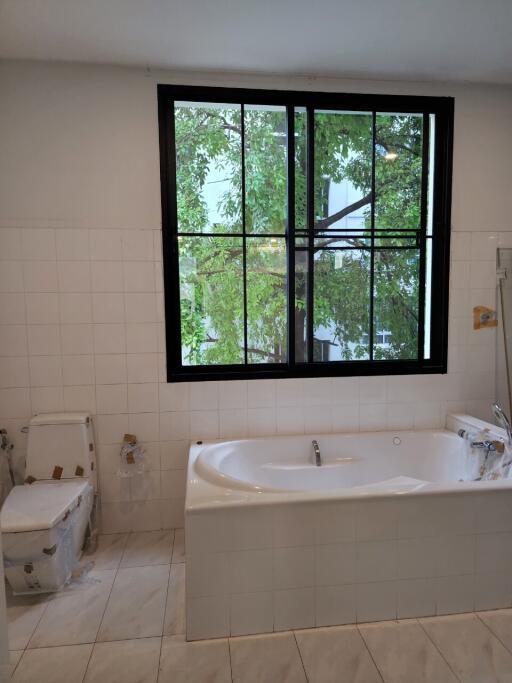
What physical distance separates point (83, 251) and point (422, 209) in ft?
6.50

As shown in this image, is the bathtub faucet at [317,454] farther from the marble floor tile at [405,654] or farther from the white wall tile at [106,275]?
the white wall tile at [106,275]

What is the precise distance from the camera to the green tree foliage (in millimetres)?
2545

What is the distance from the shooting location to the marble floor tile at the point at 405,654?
1546 mm

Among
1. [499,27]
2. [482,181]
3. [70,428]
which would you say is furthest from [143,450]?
[499,27]

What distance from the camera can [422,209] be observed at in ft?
8.79

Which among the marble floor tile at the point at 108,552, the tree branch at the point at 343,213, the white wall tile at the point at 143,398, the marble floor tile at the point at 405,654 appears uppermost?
the tree branch at the point at 343,213

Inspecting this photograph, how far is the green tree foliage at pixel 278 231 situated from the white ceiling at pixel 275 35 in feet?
0.99

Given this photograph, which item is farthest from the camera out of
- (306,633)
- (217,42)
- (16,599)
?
(217,42)

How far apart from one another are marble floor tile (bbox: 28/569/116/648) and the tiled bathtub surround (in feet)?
1.42

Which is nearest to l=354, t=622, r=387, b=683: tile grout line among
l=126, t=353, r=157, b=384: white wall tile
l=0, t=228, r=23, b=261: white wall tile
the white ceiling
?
l=126, t=353, r=157, b=384: white wall tile

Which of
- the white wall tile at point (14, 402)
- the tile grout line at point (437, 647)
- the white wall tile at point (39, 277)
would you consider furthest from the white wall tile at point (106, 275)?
the tile grout line at point (437, 647)

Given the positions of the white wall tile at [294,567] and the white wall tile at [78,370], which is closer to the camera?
the white wall tile at [294,567]

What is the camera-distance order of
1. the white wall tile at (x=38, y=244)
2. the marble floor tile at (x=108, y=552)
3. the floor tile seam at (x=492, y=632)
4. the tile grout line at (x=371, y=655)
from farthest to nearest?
the white wall tile at (x=38, y=244)
the marble floor tile at (x=108, y=552)
the floor tile seam at (x=492, y=632)
the tile grout line at (x=371, y=655)

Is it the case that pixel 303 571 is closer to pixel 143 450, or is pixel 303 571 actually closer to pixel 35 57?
pixel 143 450
